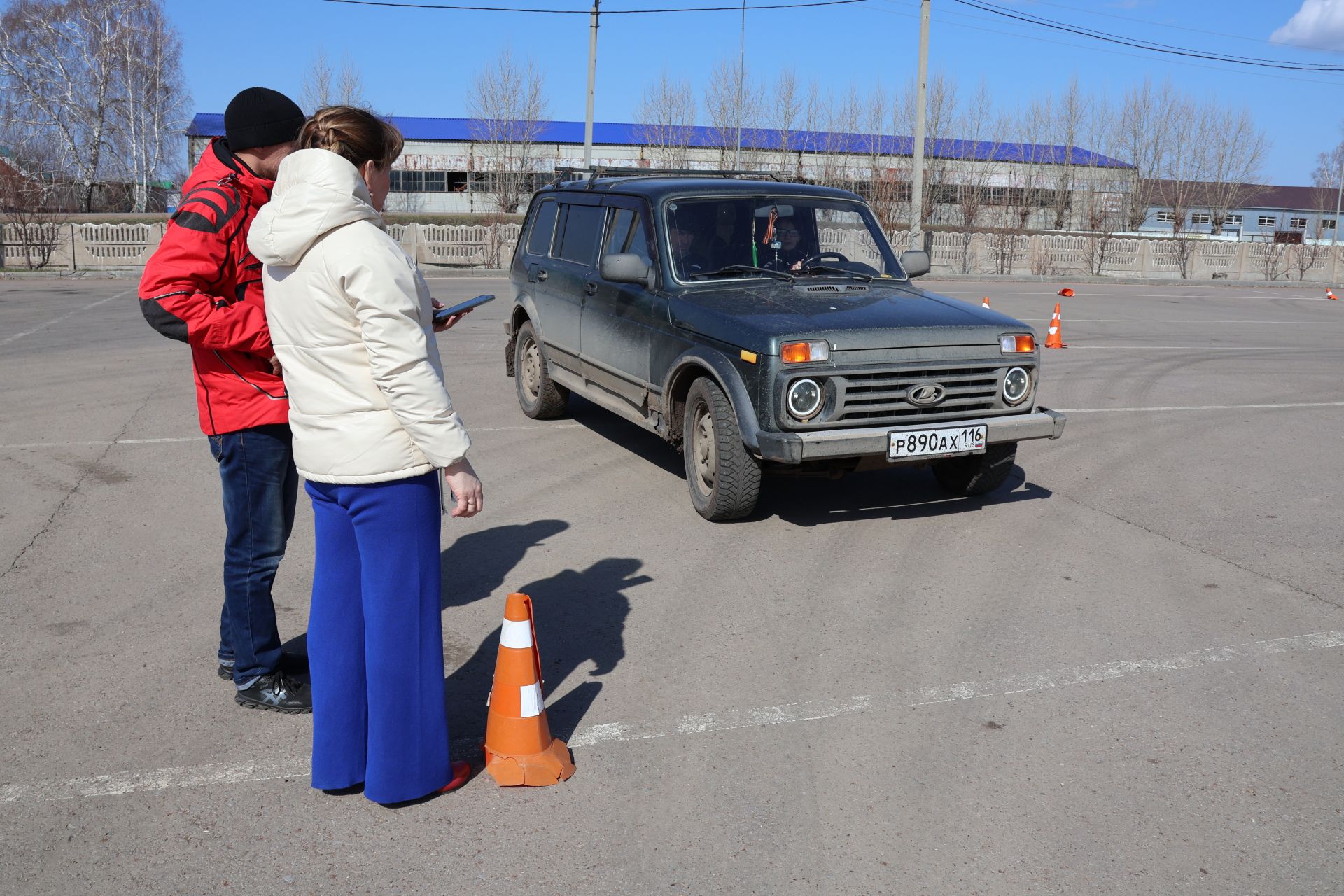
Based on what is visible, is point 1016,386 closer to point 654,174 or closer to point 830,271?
point 830,271

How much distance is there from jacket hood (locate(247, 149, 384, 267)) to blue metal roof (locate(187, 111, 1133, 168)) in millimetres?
51855

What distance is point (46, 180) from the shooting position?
1849 inches

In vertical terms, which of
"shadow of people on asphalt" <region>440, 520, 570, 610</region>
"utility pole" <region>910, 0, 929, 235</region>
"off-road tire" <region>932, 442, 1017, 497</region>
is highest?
"utility pole" <region>910, 0, 929, 235</region>

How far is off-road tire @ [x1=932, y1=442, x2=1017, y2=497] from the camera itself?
691 cm

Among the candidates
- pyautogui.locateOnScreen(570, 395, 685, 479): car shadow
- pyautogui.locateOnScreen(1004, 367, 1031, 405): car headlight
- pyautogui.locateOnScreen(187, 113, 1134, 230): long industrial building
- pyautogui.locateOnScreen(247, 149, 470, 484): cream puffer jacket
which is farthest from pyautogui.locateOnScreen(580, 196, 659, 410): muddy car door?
pyautogui.locateOnScreen(187, 113, 1134, 230): long industrial building

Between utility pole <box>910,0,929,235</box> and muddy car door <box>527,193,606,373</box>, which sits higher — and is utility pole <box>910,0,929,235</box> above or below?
above

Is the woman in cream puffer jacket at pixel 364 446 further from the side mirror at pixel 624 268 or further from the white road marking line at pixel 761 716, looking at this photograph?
the side mirror at pixel 624 268

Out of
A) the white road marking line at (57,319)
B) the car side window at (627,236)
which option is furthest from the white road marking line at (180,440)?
the white road marking line at (57,319)

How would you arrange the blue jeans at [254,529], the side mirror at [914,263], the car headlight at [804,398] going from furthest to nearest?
the side mirror at [914,263]
the car headlight at [804,398]
the blue jeans at [254,529]

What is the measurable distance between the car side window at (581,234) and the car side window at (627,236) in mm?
190

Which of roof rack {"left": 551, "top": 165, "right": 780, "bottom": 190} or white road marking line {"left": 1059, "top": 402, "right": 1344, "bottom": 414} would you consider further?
white road marking line {"left": 1059, "top": 402, "right": 1344, "bottom": 414}

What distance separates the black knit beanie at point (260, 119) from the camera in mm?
3619

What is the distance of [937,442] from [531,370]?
432 centimetres

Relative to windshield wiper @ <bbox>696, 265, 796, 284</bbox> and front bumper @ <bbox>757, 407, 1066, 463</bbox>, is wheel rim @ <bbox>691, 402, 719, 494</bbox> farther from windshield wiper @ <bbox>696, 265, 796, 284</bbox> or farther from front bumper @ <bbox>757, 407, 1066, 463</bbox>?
windshield wiper @ <bbox>696, 265, 796, 284</bbox>
